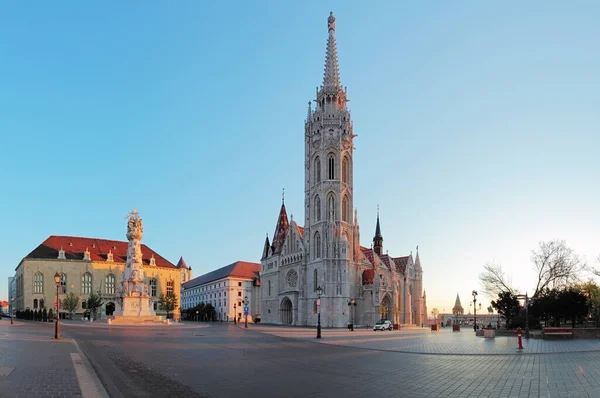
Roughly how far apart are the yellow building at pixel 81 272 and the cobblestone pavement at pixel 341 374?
7428 cm

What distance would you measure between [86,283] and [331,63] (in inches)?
2518

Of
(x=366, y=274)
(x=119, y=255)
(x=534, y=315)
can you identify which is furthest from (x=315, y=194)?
(x=119, y=255)

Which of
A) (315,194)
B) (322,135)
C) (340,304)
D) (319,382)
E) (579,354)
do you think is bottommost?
(340,304)

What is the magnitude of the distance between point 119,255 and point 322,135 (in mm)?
54057

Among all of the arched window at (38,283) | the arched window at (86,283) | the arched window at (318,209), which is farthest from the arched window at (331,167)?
the arched window at (38,283)

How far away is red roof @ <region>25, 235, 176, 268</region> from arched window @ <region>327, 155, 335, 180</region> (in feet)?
154

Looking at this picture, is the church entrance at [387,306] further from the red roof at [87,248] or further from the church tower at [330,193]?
the red roof at [87,248]

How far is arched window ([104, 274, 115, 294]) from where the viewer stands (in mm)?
98500

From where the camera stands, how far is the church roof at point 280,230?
92062mm

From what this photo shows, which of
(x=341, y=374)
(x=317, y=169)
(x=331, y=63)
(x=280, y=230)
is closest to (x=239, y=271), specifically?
(x=280, y=230)

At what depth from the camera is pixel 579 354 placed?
22.6 m

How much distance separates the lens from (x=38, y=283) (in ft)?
302

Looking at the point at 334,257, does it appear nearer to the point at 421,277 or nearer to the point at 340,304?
the point at 340,304

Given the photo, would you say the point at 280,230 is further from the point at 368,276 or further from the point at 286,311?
the point at 368,276
